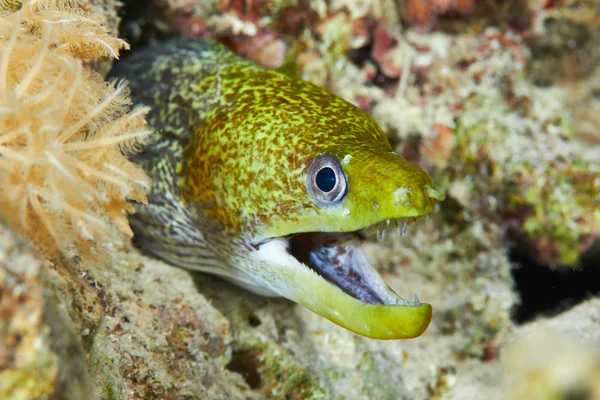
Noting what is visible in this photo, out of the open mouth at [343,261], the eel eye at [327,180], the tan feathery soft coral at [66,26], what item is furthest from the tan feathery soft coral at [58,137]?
the open mouth at [343,261]

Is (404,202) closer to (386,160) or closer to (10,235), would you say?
(386,160)

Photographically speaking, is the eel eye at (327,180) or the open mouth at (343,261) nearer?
the eel eye at (327,180)

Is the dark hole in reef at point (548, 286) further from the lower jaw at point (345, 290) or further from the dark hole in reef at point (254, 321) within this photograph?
the dark hole in reef at point (254, 321)

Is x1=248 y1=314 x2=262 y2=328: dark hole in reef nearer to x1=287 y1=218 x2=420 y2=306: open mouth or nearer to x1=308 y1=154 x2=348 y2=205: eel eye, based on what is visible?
x1=287 y1=218 x2=420 y2=306: open mouth

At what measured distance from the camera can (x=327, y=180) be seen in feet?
7.38

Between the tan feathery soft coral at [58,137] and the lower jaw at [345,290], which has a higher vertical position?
the tan feathery soft coral at [58,137]

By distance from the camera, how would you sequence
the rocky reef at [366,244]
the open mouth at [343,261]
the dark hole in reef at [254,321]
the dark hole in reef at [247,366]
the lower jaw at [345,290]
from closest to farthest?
the rocky reef at [366,244]
the lower jaw at [345,290]
the open mouth at [343,261]
the dark hole in reef at [247,366]
the dark hole in reef at [254,321]

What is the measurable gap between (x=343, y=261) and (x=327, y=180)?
62 centimetres

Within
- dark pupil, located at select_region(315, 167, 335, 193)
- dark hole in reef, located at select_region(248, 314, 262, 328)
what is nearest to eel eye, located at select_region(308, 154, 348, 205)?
dark pupil, located at select_region(315, 167, 335, 193)

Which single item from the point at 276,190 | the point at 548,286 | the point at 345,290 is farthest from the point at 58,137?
the point at 548,286

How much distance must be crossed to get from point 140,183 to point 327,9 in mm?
2691

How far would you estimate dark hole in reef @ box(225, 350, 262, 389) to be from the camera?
9.10 ft

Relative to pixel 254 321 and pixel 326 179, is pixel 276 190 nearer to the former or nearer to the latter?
pixel 326 179

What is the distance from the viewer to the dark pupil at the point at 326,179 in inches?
88.2
